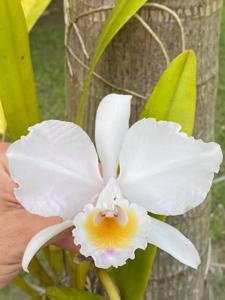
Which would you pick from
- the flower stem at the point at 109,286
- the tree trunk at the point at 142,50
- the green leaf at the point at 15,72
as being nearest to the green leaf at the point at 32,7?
the tree trunk at the point at 142,50

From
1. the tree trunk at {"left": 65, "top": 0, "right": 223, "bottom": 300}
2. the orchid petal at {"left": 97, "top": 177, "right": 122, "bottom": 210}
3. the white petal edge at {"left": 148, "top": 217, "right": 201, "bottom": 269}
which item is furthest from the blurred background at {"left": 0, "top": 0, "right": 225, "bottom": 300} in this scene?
the orchid petal at {"left": 97, "top": 177, "right": 122, "bottom": 210}

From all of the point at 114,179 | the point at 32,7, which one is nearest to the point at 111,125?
the point at 114,179

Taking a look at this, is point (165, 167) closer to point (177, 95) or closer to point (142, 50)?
point (177, 95)

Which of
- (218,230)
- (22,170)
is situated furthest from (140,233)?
(218,230)

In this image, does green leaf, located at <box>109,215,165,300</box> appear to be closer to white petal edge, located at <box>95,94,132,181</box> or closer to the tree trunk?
white petal edge, located at <box>95,94,132,181</box>

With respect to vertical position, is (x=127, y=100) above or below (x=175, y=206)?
above

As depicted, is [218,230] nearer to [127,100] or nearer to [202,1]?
[202,1]

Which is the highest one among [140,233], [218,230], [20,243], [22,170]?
[22,170]
